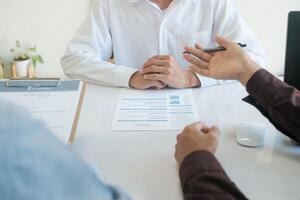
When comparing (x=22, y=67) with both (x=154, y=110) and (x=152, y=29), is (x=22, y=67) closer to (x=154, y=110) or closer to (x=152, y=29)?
(x=152, y=29)

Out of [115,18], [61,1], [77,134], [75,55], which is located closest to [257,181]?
[77,134]

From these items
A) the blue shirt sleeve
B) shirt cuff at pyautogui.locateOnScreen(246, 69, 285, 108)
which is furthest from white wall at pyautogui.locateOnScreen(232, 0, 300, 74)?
the blue shirt sleeve

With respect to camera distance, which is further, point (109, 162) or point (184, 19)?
point (184, 19)

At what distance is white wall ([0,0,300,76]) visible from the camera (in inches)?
104

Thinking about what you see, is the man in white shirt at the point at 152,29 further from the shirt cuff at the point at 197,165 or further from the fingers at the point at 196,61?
the shirt cuff at the point at 197,165

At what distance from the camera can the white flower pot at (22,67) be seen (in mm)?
2680

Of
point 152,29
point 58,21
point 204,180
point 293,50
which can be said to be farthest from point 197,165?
point 58,21

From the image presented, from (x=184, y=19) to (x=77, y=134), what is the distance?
78 centimetres

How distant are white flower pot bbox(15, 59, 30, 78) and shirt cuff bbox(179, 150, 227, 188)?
223cm

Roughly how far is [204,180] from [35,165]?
43cm

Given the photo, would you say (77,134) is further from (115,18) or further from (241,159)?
(115,18)

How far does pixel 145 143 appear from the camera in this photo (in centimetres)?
88

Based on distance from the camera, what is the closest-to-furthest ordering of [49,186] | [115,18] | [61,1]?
[49,186] → [115,18] → [61,1]

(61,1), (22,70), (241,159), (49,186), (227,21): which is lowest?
(22,70)
